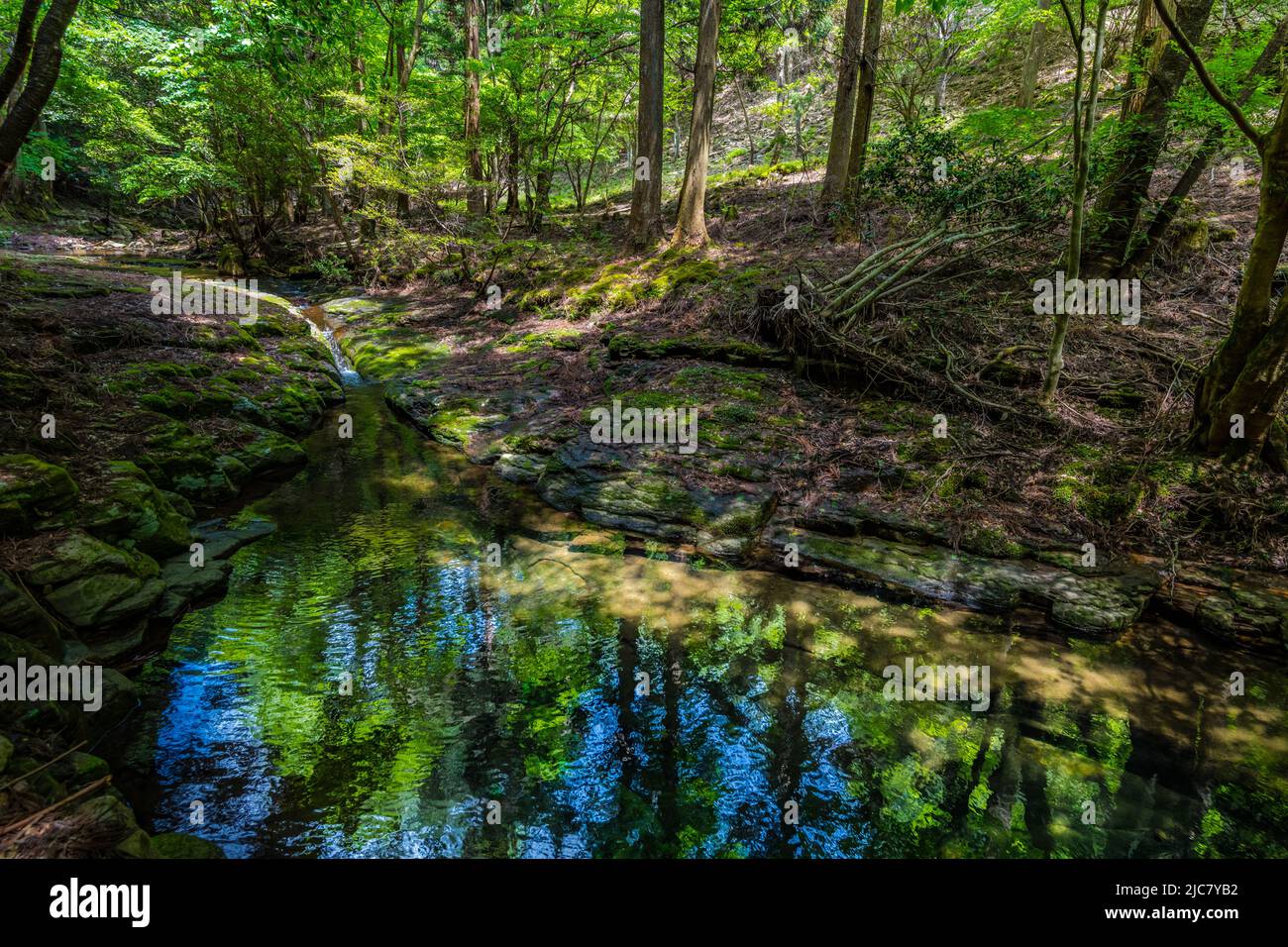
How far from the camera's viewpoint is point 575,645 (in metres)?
4.78

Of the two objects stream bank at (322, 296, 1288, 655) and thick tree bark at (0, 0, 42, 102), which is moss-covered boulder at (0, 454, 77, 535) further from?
stream bank at (322, 296, 1288, 655)

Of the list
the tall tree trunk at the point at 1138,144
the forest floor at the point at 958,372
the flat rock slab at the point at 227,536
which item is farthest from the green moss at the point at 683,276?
the flat rock slab at the point at 227,536

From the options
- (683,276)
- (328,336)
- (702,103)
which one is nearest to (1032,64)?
(702,103)

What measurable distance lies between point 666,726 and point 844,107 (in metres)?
12.9

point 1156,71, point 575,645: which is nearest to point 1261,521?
point 1156,71

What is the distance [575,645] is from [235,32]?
840cm

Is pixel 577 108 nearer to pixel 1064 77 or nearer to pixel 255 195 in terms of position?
pixel 255 195

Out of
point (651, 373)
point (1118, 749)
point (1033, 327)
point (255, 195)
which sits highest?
point (255, 195)

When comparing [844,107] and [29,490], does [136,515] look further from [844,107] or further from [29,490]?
[844,107]

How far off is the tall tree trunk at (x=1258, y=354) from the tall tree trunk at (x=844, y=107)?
765 cm

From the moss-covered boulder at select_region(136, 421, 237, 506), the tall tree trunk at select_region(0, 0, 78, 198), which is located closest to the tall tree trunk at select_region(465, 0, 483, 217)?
the moss-covered boulder at select_region(136, 421, 237, 506)

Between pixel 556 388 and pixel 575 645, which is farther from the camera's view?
pixel 556 388

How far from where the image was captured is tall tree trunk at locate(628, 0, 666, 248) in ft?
40.0

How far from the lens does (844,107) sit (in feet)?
40.0
